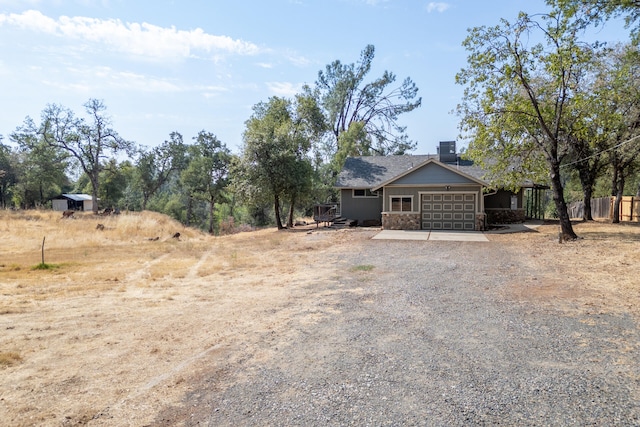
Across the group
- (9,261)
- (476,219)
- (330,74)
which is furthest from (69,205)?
(476,219)

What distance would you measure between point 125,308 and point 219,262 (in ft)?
17.2

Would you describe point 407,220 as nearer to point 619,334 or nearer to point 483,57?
point 483,57

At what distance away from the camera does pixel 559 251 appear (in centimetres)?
1248

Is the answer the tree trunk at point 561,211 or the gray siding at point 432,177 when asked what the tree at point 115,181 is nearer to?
the gray siding at point 432,177

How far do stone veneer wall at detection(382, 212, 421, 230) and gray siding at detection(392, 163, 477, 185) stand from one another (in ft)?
5.41

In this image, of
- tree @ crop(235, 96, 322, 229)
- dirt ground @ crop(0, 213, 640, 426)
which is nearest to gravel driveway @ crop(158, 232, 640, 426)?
dirt ground @ crop(0, 213, 640, 426)

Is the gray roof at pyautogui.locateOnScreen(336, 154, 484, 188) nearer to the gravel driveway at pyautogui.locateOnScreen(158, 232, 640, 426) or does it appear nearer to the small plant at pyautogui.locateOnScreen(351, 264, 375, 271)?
the small plant at pyautogui.locateOnScreen(351, 264, 375, 271)

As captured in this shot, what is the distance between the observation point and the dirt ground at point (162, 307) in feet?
12.2

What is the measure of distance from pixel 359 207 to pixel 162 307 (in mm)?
18076

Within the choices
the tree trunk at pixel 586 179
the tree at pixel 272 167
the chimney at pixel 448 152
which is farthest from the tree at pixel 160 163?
the tree trunk at pixel 586 179

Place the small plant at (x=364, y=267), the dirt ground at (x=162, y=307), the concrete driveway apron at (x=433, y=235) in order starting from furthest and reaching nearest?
the concrete driveway apron at (x=433, y=235) → the small plant at (x=364, y=267) → the dirt ground at (x=162, y=307)

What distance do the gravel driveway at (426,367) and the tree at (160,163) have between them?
42111 mm

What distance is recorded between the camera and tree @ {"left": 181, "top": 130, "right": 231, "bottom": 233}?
4050 centimetres

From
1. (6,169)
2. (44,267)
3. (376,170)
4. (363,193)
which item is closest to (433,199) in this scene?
(363,193)
